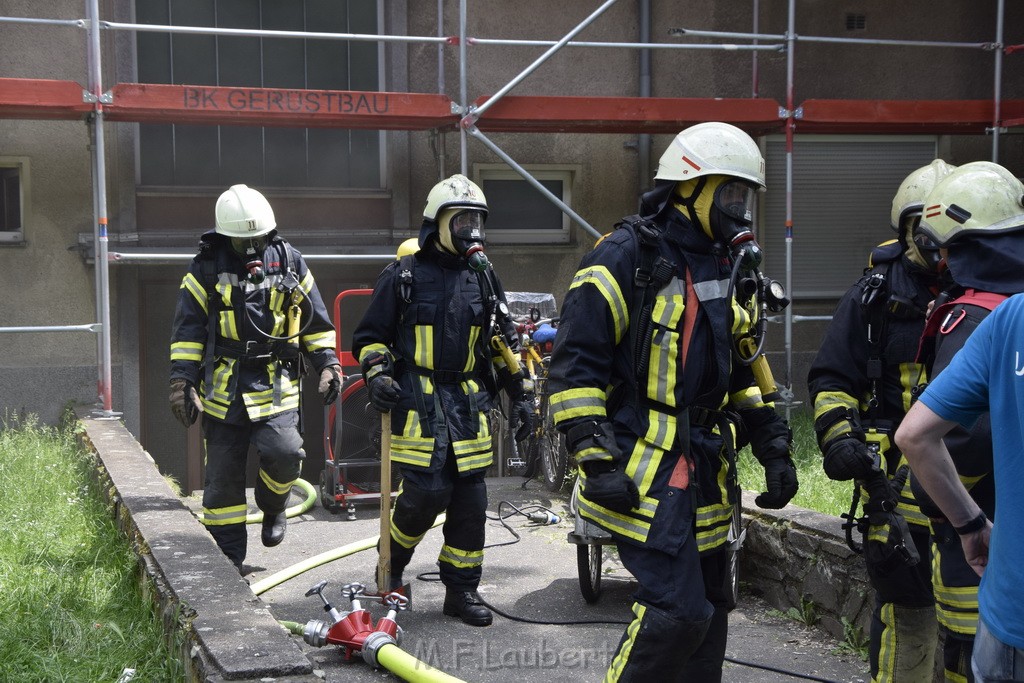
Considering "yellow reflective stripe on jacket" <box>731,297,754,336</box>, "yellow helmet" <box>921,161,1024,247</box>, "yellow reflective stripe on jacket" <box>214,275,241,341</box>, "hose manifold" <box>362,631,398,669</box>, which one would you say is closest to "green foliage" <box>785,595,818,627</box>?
"hose manifold" <box>362,631,398,669</box>

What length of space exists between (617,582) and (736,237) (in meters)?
2.82

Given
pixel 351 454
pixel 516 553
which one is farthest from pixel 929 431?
pixel 351 454

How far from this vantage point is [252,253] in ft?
19.3

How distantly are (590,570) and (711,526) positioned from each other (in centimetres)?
208

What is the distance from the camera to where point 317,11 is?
9.81 m

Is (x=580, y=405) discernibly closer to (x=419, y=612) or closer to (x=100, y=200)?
(x=419, y=612)

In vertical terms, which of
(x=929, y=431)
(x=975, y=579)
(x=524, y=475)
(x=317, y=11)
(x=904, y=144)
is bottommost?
(x=524, y=475)

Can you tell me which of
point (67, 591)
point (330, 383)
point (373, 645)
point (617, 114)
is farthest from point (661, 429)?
point (617, 114)

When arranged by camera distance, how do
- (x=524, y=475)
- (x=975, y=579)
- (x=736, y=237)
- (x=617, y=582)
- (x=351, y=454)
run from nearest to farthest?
1. (x=975, y=579)
2. (x=736, y=237)
3. (x=617, y=582)
4. (x=351, y=454)
5. (x=524, y=475)

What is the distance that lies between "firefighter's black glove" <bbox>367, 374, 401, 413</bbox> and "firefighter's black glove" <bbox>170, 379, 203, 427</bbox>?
3.64ft

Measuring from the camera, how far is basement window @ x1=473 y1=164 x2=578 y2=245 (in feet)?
33.1

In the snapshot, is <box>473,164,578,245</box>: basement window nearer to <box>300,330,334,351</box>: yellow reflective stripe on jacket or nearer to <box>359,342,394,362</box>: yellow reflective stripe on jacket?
<box>300,330,334,351</box>: yellow reflective stripe on jacket

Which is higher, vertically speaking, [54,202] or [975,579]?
[54,202]

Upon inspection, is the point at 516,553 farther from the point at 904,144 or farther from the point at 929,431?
the point at 904,144
